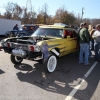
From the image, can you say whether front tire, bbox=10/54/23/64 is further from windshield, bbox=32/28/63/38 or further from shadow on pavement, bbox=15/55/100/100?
windshield, bbox=32/28/63/38

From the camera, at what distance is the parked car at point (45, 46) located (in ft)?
17.8

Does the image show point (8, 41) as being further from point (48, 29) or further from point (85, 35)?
point (85, 35)

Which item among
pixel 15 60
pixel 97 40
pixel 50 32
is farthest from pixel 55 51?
pixel 97 40

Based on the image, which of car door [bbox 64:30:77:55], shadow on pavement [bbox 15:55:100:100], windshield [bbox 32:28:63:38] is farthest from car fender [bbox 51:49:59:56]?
windshield [bbox 32:28:63:38]

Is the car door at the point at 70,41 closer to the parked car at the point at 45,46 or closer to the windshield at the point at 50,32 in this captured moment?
the parked car at the point at 45,46

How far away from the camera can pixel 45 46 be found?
5410 millimetres

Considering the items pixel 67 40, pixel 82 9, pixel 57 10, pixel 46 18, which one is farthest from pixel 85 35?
pixel 57 10

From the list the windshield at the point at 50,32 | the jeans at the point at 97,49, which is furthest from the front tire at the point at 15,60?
the jeans at the point at 97,49

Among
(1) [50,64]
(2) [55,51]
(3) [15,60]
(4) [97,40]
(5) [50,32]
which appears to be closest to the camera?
(1) [50,64]

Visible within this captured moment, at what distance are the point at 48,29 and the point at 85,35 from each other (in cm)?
166

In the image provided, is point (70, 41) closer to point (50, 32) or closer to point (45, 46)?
point (50, 32)

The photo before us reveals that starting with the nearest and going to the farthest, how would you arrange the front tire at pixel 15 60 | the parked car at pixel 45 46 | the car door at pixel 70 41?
the parked car at pixel 45 46, the front tire at pixel 15 60, the car door at pixel 70 41

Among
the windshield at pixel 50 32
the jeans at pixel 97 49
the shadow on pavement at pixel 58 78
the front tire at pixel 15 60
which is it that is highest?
the windshield at pixel 50 32

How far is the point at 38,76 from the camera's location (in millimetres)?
5379
